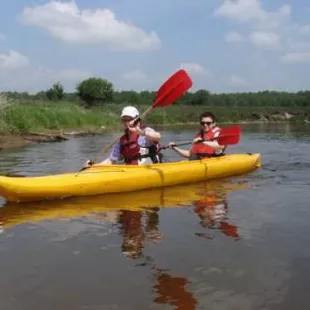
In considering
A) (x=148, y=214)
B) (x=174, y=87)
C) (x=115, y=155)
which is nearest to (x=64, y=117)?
(x=174, y=87)

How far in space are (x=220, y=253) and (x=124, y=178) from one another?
3.09 meters

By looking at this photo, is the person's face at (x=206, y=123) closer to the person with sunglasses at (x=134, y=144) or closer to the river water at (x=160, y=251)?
the person with sunglasses at (x=134, y=144)

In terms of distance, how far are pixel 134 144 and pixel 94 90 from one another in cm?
4317

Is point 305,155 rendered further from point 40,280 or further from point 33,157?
point 40,280

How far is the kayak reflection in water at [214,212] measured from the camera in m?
5.30

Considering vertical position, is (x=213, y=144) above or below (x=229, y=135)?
below

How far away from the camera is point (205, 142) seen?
8906 millimetres

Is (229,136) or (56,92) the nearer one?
(229,136)

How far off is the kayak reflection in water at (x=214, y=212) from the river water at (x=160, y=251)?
11 mm

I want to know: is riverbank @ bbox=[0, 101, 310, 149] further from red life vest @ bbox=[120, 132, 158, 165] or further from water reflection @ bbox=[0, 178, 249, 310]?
water reflection @ bbox=[0, 178, 249, 310]

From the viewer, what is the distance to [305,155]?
13281 millimetres

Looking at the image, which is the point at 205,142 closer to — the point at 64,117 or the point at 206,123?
the point at 206,123

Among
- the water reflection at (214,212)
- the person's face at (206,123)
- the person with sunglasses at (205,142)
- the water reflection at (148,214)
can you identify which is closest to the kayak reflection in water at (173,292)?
the water reflection at (148,214)

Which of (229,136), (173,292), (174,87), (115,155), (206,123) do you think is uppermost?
(174,87)
